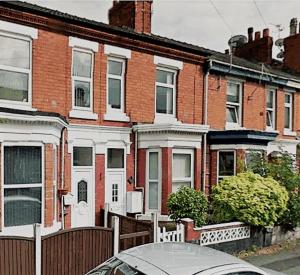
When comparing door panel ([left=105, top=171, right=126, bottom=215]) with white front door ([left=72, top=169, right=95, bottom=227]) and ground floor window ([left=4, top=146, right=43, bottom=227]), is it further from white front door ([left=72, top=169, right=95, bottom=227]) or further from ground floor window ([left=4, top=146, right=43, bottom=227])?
ground floor window ([left=4, top=146, right=43, bottom=227])

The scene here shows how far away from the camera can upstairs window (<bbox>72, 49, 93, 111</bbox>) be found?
10875 mm

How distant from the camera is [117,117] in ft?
38.2

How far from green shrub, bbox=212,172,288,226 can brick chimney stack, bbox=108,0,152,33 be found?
21.3 ft

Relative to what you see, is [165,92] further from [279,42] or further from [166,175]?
[279,42]

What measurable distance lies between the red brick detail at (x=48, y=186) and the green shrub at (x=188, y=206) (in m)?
3.27

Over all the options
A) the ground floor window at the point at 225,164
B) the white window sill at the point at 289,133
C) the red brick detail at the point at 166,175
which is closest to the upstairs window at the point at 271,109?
the white window sill at the point at 289,133

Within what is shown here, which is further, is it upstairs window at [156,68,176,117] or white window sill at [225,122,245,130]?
white window sill at [225,122,245,130]

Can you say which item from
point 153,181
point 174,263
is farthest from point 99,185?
point 174,263

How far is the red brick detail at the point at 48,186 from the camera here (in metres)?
8.61

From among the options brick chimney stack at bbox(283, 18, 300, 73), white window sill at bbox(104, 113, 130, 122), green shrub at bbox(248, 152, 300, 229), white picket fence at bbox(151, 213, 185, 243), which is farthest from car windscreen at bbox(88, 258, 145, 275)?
brick chimney stack at bbox(283, 18, 300, 73)

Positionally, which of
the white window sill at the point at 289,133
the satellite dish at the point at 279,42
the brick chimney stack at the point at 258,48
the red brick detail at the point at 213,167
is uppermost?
the satellite dish at the point at 279,42

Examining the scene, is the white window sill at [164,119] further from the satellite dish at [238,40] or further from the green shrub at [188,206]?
the satellite dish at [238,40]

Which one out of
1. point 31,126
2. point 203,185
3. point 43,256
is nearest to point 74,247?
point 43,256

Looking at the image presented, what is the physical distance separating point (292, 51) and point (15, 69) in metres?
16.3
